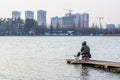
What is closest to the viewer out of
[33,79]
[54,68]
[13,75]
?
[33,79]

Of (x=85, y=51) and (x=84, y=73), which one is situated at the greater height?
(x=85, y=51)

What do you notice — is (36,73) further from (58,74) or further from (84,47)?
(84,47)

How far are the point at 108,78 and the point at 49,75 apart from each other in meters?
4.45

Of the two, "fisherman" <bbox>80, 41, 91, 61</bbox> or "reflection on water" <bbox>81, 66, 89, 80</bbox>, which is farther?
"fisherman" <bbox>80, 41, 91, 61</bbox>

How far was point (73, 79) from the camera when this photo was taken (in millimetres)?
27594

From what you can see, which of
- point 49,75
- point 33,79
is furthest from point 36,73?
point 33,79

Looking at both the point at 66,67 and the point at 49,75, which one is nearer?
the point at 49,75

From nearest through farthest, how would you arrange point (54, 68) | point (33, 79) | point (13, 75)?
1. point (33, 79)
2. point (13, 75)
3. point (54, 68)

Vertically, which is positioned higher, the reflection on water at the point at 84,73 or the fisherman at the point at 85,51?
the fisherman at the point at 85,51

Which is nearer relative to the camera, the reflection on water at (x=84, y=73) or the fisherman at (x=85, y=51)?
the reflection on water at (x=84, y=73)

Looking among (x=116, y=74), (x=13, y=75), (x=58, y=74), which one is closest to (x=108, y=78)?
(x=116, y=74)

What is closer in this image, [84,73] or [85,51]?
[84,73]

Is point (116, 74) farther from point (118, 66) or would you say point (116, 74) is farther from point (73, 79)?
point (73, 79)

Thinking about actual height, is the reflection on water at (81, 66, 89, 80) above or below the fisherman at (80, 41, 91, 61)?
below
